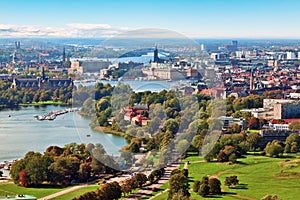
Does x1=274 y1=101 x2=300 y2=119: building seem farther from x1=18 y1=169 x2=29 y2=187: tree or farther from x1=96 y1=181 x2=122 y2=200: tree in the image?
x1=96 y1=181 x2=122 y2=200: tree

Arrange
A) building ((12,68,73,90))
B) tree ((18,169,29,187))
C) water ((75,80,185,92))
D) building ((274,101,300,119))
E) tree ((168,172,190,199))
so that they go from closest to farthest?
tree ((168,172,190,199)) → tree ((18,169,29,187)) → building ((274,101,300,119)) → water ((75,80,185,92)) → building ((12,68,73,90))

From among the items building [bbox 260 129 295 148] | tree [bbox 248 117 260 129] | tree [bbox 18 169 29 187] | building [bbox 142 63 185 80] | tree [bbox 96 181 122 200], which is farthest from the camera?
building [bbox 142 63 185 80]

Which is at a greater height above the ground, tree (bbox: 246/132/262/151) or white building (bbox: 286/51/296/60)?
tree (bbox: 246/132/262/151)

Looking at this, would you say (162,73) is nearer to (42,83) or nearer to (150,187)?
(42,83)

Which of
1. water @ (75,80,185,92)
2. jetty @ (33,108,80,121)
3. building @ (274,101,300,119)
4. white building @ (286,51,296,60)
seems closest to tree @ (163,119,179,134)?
building @ (274,101,300,119)

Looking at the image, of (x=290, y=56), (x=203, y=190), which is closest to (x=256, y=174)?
(x=203, y=190)

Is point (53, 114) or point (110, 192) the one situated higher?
point (110, 192)

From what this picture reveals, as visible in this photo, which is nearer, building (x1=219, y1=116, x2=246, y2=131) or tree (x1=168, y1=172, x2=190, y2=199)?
tree (x1=168, y1=172, x2=190, y2=199)

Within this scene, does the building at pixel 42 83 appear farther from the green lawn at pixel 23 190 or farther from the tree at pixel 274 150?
the green lawn at pixel 23 190
